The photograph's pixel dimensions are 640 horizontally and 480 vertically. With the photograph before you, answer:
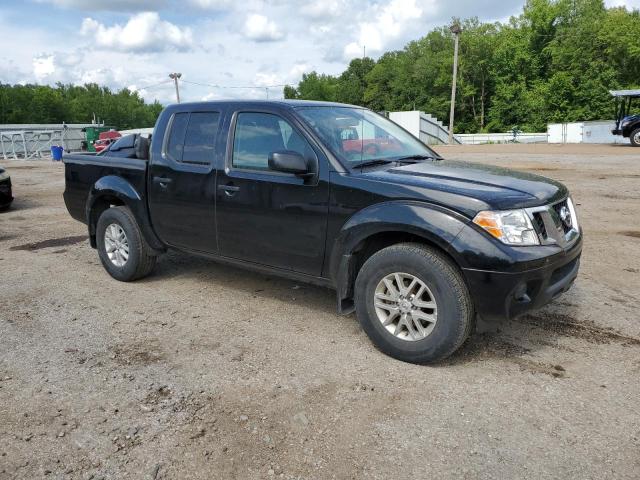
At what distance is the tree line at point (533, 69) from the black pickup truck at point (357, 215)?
189 feet

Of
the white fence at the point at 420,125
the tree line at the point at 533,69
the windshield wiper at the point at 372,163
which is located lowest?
the windshield wiper at the point at 372,163

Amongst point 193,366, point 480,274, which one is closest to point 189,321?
point 193,366

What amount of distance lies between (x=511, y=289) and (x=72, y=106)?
404 feet

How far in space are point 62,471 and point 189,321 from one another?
1.98 meters

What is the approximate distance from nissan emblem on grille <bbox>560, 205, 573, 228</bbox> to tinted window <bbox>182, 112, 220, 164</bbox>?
283cm

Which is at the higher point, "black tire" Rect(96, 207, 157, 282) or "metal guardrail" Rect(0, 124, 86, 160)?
"metal guardrail" Rect(0, 124, 86, 160)

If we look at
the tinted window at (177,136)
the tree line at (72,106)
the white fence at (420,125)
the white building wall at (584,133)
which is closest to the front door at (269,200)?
the tinted window at (177,136)

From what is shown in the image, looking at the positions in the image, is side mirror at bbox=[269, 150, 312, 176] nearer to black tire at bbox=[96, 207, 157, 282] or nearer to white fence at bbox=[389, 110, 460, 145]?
black tire at bbox=[96, 207, 157, 282]

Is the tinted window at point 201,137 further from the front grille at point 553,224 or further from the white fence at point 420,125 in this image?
the white fence at point 420,125

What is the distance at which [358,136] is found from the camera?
4359mm

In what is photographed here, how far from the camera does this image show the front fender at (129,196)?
17.3ft

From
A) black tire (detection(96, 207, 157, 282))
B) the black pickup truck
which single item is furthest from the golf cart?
black tire (detection(96, 207, 157, 282))

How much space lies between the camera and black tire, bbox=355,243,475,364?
3.37m

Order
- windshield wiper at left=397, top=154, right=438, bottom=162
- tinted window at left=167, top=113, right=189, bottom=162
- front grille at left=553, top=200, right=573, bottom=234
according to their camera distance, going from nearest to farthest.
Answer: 1. front grille at left=553, top=200, right=573, bottom=234
2. windshield wiper at left=397, top=154, right=438, bottom=162
3. tinted window at left=167, top=113, right=189, bottom=162
